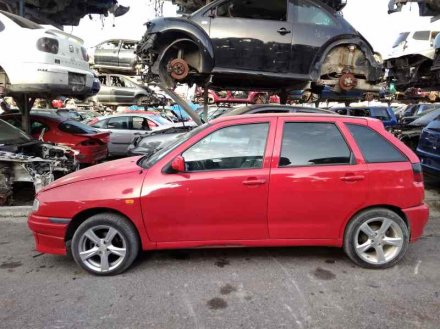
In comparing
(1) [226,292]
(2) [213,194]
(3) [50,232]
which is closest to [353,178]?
(2) [213,194]

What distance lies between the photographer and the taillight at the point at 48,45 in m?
7.27

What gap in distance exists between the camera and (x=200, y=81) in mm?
8211

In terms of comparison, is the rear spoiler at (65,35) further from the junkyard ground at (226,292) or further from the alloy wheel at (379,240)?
the alloy wheel at (379,240)

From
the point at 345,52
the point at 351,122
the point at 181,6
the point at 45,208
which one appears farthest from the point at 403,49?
the point at 45,208

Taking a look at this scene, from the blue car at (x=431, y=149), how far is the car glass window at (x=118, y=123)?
8234mm

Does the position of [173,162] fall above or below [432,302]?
above

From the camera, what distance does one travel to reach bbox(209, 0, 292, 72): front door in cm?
721

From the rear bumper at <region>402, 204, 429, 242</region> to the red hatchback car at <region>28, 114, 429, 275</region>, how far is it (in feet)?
0.03

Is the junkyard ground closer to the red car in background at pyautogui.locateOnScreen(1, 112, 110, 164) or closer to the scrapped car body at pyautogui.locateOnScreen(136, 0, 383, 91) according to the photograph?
the scrapped car body at pyautogui.locateOnScreen(136, 0, 383, 91)

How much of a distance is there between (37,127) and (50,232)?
5.70m

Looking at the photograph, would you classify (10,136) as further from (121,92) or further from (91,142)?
(121,92)

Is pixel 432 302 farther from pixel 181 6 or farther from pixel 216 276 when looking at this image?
pixel 181 6

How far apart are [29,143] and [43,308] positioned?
4.47m

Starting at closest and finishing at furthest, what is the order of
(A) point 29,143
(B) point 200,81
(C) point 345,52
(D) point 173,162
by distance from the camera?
(D) point 173,162 < (A) point 29,143 < (C) point 345,52 < (B) point 200,81
